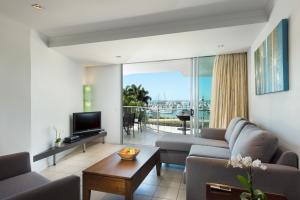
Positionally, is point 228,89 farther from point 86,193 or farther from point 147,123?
point 86,193

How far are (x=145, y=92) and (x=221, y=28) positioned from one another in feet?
11.5

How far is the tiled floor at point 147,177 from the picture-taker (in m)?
2.56

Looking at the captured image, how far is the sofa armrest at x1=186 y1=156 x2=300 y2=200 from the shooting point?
1.70 m

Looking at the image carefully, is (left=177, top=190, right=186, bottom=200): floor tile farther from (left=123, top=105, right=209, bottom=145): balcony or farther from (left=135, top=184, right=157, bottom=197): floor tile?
(left=123, top=105, right=209, bottom=145): balcony

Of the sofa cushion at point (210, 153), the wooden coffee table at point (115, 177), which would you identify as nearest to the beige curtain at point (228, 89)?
the sofa cushion at point (210, 153)

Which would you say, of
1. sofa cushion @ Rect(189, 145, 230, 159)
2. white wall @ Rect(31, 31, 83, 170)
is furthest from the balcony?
sofa cushion @ Rect(189, 145, 230, 159)

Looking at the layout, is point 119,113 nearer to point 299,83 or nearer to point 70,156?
point 70,156

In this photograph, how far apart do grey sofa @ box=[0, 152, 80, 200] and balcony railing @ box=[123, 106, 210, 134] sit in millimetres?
3644

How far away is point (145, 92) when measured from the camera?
19.7ft

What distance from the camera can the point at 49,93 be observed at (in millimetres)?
3809

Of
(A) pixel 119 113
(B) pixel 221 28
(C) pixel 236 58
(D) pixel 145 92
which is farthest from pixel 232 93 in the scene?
(A) pixel 119 113

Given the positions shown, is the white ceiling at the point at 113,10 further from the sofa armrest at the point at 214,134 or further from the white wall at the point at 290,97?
the sofa armrest at the point at 214,134

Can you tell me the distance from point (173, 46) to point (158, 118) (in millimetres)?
2694

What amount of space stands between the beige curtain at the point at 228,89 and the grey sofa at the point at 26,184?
11.8ft
